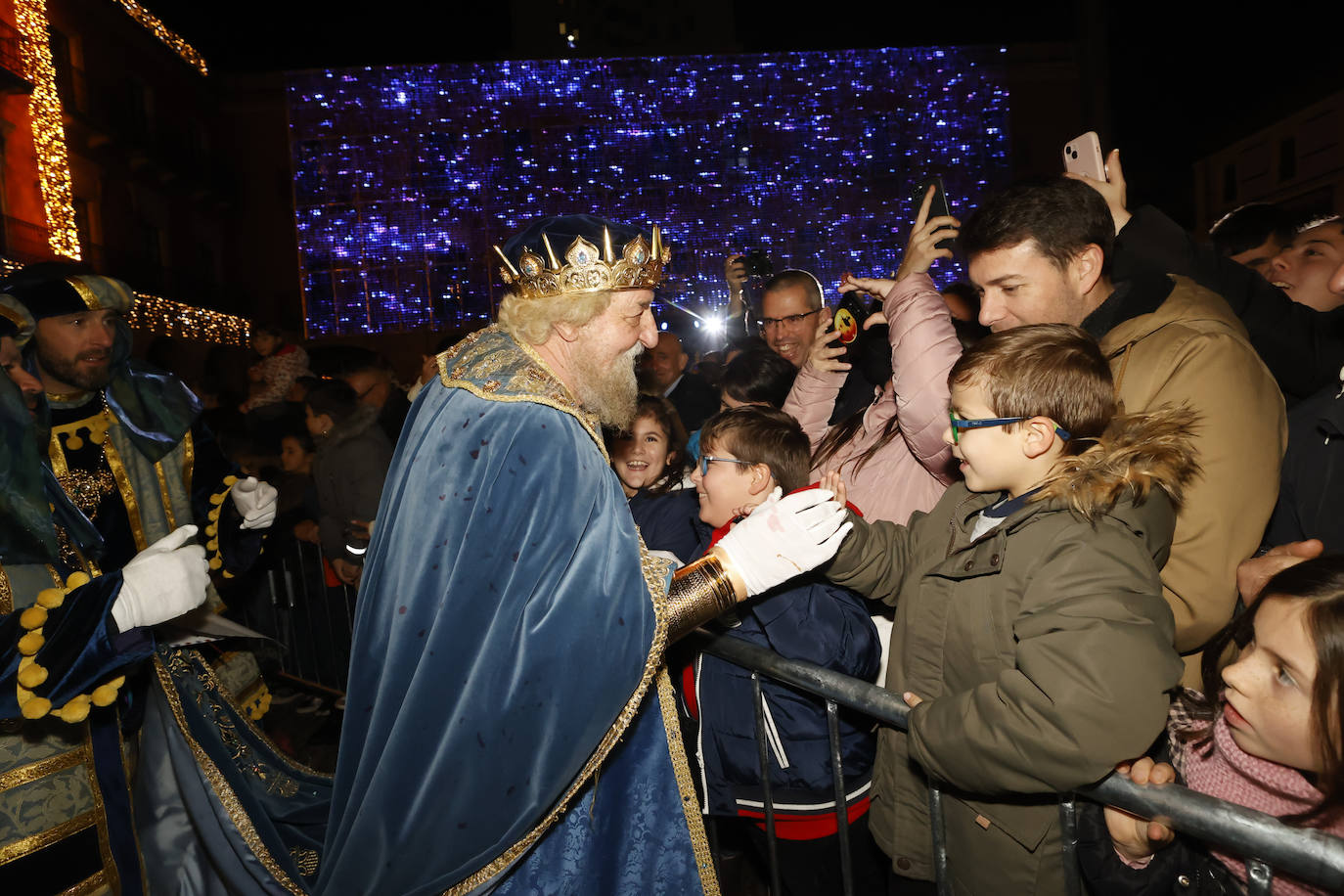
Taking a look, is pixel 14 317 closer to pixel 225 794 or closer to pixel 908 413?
pixel 225 794

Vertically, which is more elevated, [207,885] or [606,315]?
[606,315]

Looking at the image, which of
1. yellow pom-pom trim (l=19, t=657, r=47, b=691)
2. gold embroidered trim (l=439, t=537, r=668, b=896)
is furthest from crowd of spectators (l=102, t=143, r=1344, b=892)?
yellow pom-pom trim (l=19, t=657, r=47, b=691)

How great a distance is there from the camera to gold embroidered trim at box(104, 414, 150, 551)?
3.13 metres

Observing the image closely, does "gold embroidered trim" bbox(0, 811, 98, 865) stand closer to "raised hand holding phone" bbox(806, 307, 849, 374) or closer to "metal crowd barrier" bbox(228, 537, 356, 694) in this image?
"metal crowd barrier" bbox(228, 537, 356, 694)

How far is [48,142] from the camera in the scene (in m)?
15.3

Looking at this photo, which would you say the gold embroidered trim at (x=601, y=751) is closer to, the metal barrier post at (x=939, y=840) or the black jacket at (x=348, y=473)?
the metal barrier post at (x=939, y=840)

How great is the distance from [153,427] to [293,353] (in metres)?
6.45

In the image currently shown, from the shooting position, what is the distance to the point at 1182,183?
12.4 meters

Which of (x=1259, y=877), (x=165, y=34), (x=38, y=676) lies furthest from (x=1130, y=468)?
(x=165, y=34)

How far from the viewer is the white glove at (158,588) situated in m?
2.41

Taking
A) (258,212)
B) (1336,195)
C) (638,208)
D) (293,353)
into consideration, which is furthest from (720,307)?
(258,212)

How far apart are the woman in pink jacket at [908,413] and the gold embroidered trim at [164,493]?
8.38 ft

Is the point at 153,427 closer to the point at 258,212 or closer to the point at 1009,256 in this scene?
the point at 1009,256

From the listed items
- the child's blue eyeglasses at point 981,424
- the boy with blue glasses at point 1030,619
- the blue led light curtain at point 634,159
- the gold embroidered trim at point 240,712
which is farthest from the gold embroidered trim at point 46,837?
the blue led light curtain at point 634,159
